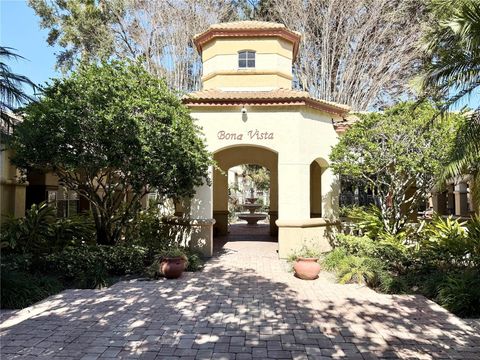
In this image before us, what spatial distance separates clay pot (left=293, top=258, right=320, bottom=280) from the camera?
9961mm

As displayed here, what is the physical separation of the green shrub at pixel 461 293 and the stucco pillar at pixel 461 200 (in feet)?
39.4

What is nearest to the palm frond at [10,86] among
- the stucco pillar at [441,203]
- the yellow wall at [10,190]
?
the yellow wall at [10,190]

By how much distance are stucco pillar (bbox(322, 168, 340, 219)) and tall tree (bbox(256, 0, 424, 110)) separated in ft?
50.3

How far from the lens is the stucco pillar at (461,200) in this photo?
18859mm

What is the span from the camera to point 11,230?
10.7 metres

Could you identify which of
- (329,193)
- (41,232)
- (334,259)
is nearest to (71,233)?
(41,232)

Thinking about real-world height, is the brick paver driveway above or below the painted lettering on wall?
below

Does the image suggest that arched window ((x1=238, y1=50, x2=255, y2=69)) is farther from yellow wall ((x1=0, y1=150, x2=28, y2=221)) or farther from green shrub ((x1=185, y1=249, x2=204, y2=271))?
yellow wall ((x1=0, y1=150, x2=28, y2=221))

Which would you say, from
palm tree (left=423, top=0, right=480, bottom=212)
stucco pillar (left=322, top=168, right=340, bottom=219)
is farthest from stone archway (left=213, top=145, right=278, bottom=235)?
palm tree (left=423, top=0, right=480, bottom=212)

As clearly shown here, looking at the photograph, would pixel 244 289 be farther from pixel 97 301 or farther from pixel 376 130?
pixel 376 130

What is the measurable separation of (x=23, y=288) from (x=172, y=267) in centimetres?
358

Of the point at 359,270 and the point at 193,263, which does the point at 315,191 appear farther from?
the point at 193,263

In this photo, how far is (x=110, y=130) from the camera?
9703mm

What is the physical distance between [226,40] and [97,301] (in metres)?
11.6
